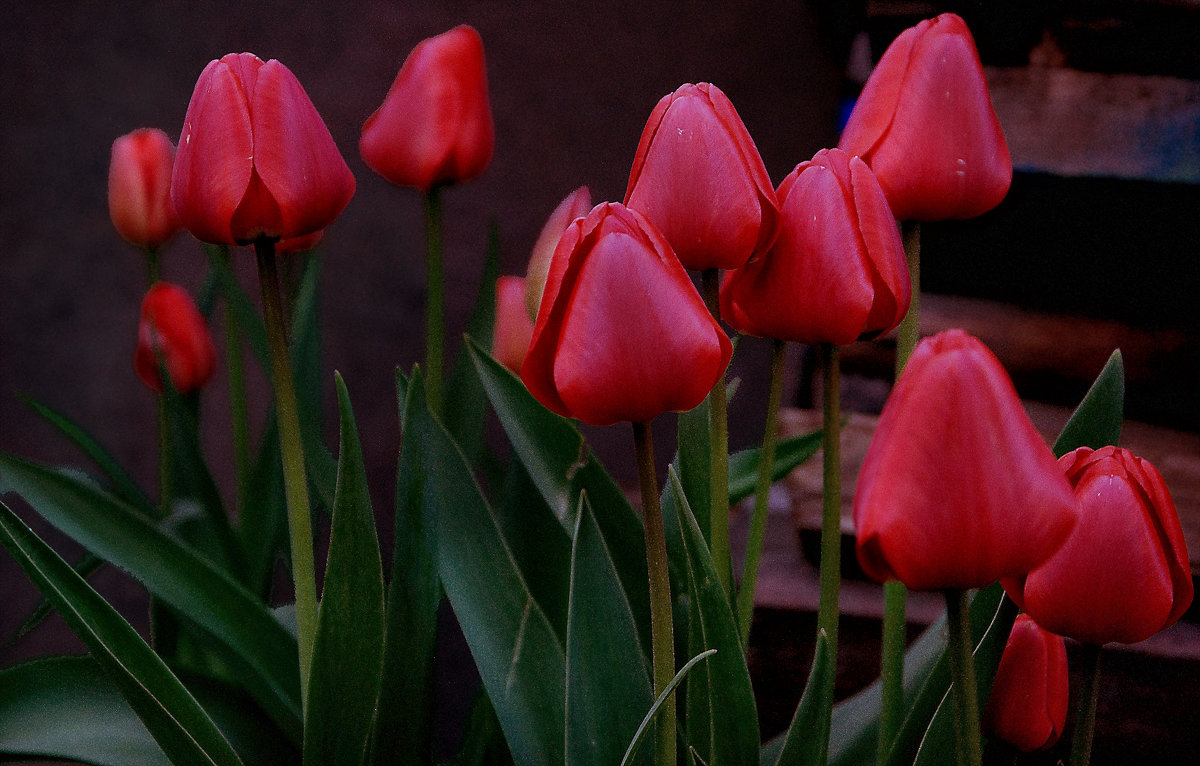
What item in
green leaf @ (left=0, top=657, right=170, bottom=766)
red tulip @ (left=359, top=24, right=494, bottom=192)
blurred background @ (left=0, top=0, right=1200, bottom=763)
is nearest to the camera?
green leaf @ (left=0, top=657, right=170, bottom=766)

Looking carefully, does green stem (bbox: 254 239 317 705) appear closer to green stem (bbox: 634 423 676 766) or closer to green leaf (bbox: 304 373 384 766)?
green leaf (bbox: 304 373 384 766)

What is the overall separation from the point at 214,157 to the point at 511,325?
28 cm

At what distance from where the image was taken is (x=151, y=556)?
1.62 feet

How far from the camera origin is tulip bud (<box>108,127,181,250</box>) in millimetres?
750

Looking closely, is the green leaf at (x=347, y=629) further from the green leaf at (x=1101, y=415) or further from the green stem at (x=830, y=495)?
the green leaf at (x=1101, y=415)

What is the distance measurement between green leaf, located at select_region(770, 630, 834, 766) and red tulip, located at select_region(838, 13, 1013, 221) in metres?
0.18

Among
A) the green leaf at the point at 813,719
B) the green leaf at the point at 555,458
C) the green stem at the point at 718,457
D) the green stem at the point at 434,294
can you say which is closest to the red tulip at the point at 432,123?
the green stem at the point at 434,294

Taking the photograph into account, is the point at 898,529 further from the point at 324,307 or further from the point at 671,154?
the point at 324,307

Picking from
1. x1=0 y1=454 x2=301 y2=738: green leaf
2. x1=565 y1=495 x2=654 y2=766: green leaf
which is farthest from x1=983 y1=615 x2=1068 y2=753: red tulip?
x1=0 y1=454 x2=301 y2=738: green leaf

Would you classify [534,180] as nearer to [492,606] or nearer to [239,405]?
[239,405]

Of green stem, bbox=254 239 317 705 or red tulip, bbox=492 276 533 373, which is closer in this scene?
green stem, bbox=254 239 317 705

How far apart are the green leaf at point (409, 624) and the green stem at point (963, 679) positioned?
9.8 inches

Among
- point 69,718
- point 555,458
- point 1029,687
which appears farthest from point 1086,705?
point 69,718

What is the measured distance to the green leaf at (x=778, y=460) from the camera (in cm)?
60
